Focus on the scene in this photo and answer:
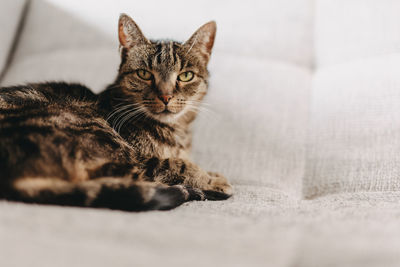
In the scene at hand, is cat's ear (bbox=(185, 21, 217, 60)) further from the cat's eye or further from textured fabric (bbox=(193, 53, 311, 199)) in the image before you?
textured fabric (bbox=(193, 53, 311, 199))

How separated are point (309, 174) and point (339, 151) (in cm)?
14

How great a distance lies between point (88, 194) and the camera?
0.82m

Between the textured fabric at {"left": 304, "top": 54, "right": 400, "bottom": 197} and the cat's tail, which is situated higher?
the textured fabric at {"left": 304, "top": 54, "right": 400, "bottom": 197}

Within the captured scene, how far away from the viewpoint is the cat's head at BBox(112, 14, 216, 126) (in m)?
1.21

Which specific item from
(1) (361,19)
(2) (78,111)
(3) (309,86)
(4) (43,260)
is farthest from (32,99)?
(1) (361,19)

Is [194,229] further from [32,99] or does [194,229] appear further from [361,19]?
[361,19]

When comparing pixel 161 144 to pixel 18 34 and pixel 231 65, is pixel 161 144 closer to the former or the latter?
pixel 231 65

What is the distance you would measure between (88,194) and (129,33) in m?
0.66

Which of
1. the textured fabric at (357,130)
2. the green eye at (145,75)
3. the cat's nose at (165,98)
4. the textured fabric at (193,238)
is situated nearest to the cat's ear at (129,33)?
the green eye at (145,75)

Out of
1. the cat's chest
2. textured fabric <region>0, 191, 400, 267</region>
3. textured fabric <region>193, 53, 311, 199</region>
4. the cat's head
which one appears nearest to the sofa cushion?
textured fabric <region>193, 53, 311, 199</region>

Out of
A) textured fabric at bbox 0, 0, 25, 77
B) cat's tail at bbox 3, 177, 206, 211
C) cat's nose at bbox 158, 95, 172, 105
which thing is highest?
textured fabric at bbox 0, 0, 25, 77

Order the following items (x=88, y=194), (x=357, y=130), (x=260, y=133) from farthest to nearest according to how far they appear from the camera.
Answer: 1. (x=260, y=133)
2. (x=357, y=130)
3. (x=88, y=194)

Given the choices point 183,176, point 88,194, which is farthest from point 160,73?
point 88,194

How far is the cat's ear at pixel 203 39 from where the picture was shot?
131 cm
